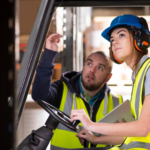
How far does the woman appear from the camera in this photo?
127cm

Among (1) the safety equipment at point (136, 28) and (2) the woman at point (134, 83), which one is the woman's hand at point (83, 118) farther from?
(1) the safety equipment at point (136, 28)

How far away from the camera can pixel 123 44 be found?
1.51 m

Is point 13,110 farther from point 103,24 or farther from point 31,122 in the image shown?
point 103,24

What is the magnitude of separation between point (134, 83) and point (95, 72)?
837mm

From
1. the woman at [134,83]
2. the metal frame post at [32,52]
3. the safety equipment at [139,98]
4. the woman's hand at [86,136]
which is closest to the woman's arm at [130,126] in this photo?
the woman at [134,83]

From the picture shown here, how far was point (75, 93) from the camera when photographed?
2297 millimetres

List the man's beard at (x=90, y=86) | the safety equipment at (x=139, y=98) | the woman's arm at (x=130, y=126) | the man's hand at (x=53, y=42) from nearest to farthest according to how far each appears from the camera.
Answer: the woman's arm at (x=130, y=126)
the safety equipment at (x=139, y=98)
the man's hand at (x=53, y=42)
the man's beard at (x=90, y=86)

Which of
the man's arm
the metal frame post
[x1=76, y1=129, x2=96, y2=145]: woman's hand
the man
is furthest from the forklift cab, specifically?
the man

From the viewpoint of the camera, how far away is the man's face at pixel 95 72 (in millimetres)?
2229

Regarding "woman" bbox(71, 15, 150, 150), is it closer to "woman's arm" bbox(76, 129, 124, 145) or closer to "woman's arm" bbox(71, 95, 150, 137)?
"woman's arm" bbox(71, 95, 150, 137)

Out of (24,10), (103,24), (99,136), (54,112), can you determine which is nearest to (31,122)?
(99,136)

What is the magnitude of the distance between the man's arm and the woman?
1.46 feet

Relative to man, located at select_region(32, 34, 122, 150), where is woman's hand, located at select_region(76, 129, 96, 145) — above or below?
below

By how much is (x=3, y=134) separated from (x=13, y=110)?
4 centimetres
